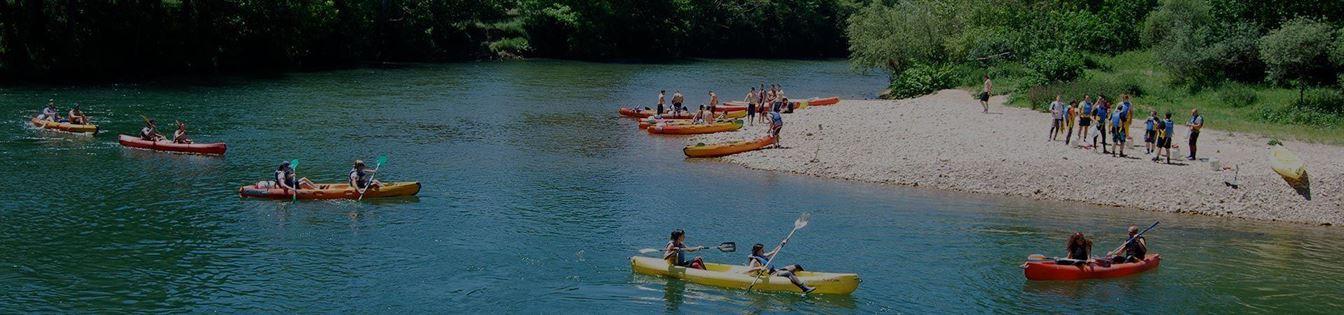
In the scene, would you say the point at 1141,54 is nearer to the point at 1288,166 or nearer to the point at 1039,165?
the point at 1039,165

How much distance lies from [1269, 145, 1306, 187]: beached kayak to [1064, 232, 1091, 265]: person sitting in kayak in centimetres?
995

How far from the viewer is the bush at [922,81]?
53344mm

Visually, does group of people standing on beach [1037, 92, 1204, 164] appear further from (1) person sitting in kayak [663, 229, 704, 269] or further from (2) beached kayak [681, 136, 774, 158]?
(1) person sitting in kayak [663, 229, 704, 269]

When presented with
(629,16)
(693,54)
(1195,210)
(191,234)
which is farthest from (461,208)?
(693,54)

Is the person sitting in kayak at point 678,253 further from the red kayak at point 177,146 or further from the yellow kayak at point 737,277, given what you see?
the red kayak at point 177,146

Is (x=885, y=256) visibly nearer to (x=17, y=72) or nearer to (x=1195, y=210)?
(x=1195, y=210)

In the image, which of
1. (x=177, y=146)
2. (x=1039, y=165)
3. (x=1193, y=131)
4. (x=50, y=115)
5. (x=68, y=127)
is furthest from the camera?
(x=50, y=115)

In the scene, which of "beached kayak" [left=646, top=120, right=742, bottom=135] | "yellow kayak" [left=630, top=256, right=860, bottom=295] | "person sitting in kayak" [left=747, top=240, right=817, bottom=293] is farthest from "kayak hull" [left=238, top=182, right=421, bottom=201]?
"beached kayak" [left=646, top=120, right=742, bottom=135]

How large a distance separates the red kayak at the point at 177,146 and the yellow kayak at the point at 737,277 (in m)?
18.6

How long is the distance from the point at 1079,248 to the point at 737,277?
713 cm

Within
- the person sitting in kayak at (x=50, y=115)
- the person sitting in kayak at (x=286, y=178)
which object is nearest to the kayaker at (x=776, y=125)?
the person sitting in kayak at (x=286, y=178)

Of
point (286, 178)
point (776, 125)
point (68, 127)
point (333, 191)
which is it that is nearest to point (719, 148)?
point (776, 125)

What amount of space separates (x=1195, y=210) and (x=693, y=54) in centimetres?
7264

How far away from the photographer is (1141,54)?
182ft
